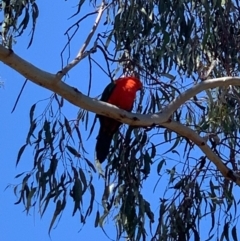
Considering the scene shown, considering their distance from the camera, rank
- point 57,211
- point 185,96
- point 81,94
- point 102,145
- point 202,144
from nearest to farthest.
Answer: point 81,94, point 185,96, point 202,144, point 57,211, point 102,145

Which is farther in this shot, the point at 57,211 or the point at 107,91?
the point at 107,91

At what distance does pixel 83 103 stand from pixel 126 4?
33.1 inches

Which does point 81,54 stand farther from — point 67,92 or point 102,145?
Result: point 102,145

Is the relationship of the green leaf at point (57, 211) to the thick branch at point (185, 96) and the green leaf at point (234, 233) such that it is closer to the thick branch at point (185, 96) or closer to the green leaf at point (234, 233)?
the thick branch at point (185, 96)

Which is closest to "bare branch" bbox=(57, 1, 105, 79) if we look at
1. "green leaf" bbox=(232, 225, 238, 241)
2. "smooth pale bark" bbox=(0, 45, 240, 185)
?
"smooth pale bark" bbox=(0, 45, 240, 185)

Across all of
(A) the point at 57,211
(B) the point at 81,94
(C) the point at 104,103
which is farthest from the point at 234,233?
(B) the point at 81,94

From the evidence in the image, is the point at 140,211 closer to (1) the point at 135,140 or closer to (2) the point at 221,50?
(1) the point at 135,140

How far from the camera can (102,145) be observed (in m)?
3.72

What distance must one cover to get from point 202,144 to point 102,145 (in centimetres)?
52

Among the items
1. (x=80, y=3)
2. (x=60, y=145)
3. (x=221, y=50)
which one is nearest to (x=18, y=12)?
(x=80, y=3)

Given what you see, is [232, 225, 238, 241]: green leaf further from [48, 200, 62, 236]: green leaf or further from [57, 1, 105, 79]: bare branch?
[57, 1, 105, 79]: bare branch

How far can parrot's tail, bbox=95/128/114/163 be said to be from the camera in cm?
367

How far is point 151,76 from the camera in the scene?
3707 millimetres

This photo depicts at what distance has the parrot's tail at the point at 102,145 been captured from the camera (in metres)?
3.67
